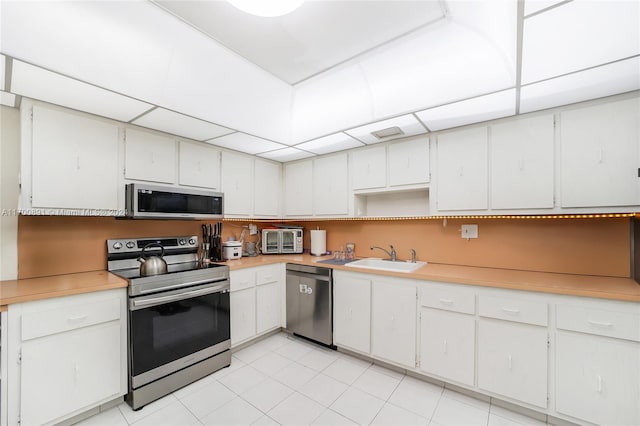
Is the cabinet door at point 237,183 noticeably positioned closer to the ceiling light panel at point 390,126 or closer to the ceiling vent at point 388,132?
the ceiling light panel at point 390,126

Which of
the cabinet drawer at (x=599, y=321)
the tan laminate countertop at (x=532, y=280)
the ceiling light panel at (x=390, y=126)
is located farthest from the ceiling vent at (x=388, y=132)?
the cabinet drawer at (x=599, y=321)

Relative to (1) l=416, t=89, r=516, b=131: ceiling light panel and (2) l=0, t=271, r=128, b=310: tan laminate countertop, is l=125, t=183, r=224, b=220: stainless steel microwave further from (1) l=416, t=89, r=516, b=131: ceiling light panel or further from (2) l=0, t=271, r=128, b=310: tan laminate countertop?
(1) l=416, t=89, r=516, b=131: ceiling light panel

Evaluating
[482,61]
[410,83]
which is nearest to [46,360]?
[410,83]

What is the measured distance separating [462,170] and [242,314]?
8.56ft

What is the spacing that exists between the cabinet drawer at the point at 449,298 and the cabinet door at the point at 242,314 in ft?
5.75

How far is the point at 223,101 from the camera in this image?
2154 millimetres

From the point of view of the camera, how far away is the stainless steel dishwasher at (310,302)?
2842 millimetres

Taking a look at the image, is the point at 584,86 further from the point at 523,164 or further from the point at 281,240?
the point at 281,240

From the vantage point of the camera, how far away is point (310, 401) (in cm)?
205

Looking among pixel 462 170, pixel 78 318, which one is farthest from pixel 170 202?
pixel 462 170

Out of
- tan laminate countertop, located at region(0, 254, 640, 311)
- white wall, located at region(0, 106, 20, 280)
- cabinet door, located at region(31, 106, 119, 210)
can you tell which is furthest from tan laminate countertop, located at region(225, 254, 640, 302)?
white wall, located at region(0, 106, 20, 280)

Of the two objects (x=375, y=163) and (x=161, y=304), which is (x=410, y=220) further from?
(x=161, y=304)

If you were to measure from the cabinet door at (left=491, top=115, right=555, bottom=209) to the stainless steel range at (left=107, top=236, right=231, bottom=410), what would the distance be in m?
2.60

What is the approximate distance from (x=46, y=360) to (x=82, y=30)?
2.00 meters
